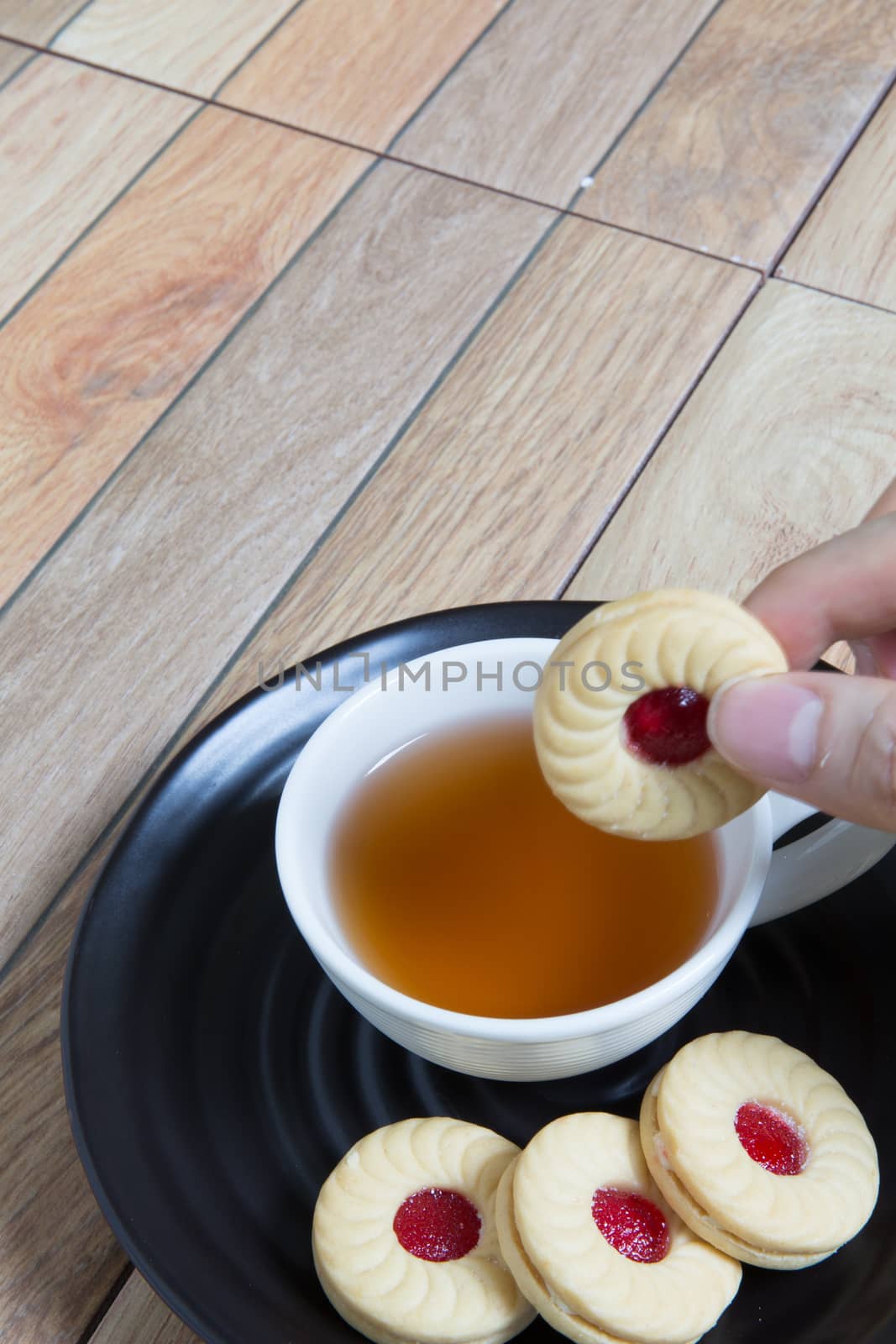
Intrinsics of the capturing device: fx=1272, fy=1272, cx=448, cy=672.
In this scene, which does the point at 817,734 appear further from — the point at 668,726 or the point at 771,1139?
the point at 771,1139

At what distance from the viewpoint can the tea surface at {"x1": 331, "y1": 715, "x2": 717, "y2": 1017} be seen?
0.73m

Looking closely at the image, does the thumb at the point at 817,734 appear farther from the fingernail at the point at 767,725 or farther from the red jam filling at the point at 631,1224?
the red jam filling at the point at 631,1224

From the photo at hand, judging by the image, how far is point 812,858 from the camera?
0.65 m

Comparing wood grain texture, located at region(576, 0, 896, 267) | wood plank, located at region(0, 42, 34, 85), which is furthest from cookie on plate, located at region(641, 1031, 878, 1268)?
wood plank, located at region(0, 42, 34, 85)

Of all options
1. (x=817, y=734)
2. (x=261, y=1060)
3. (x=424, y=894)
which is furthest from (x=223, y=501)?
(x=817, y=734)

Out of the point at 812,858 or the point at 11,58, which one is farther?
the point at 11,58

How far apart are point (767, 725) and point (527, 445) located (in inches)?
20.5

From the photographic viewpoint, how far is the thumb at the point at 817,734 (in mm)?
529

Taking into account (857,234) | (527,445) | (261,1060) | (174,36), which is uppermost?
(174,36)

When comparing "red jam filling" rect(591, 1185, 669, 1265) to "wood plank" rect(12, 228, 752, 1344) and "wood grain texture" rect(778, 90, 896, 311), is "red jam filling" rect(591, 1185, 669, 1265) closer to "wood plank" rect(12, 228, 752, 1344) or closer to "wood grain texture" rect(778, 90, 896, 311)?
"wood plank" rect(12, 228, 752, 1344)

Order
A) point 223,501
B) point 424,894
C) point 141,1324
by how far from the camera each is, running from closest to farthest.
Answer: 1. point 141,1324
2. point 424,894
3. point 223,501

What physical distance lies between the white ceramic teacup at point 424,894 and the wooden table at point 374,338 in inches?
7.7

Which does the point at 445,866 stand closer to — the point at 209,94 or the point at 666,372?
the point at 666,372

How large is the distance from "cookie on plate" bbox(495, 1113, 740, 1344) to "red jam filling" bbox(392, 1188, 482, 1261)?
0.02m
